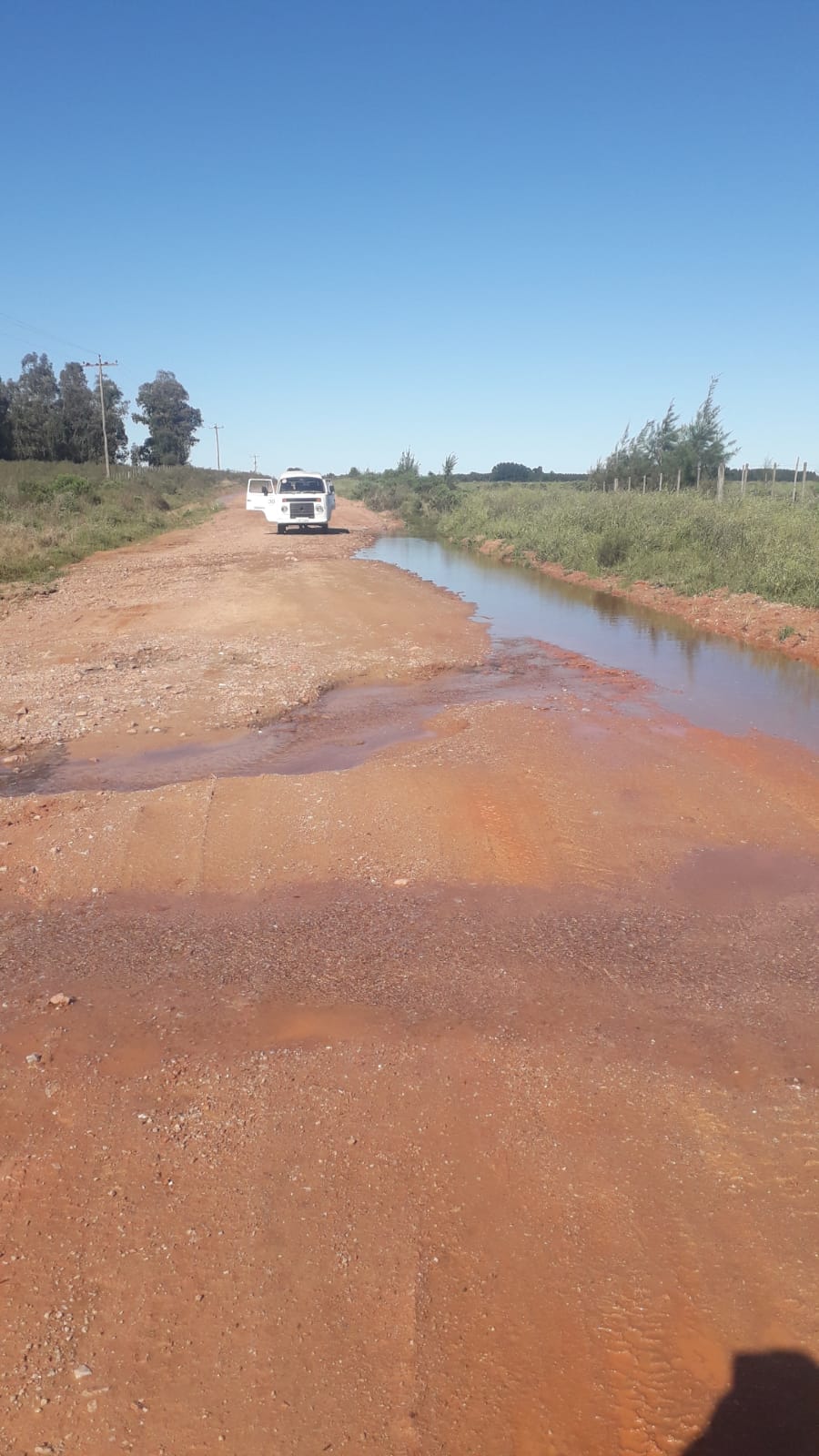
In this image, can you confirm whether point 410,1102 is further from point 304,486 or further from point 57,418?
point 57,418

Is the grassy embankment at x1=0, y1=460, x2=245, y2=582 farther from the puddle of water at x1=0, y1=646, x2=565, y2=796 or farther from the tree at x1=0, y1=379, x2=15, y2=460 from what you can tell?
the puddle of water at x1=0, y1=646, x2=565, y2=796

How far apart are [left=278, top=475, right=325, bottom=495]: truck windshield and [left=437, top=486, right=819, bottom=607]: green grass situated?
6149 mm

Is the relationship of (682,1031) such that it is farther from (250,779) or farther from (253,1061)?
(250,779)

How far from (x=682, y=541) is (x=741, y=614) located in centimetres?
566

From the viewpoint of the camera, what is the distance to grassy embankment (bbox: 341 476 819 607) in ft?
53.0

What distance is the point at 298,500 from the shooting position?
28.1 meters

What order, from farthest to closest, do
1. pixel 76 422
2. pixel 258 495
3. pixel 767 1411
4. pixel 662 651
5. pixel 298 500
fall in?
1. pixel 76 422
2. pixel 258 495
3. pixel 298 500
4. pixel 662 651
5. pixel 767 1411

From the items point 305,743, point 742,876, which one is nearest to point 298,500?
point 305,743

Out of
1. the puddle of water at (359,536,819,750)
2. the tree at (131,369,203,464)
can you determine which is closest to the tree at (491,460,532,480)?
the tree at (131,369,203,464)

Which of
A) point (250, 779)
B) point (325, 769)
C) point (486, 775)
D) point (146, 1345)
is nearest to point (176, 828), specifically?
point (250, 779)

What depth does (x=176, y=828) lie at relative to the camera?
580 centimetres

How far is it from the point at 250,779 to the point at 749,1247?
4512 millimetres

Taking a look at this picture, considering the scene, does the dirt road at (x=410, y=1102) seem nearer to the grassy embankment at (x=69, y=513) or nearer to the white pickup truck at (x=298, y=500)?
the grassy embankment at (x=69, y=513)

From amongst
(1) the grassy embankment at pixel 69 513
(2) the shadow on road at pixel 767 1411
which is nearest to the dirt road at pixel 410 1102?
(2) the shadow on road at pixel 767 1411
